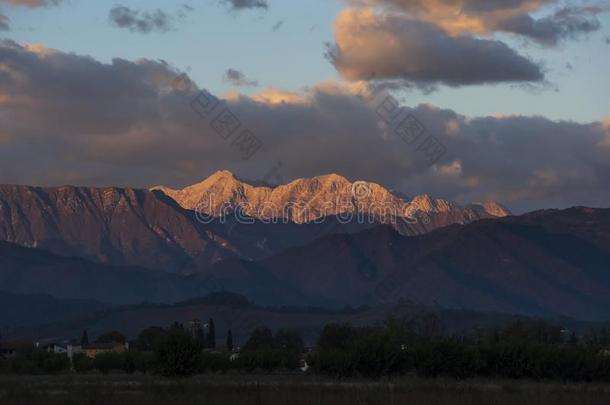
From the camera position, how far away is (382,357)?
102 m

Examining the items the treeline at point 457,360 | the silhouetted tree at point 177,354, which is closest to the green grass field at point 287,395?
the silhouetted tree at point 177,354

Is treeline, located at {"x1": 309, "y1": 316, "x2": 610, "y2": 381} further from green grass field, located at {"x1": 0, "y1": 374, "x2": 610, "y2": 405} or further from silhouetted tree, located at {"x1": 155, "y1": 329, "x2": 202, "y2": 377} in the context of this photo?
green grass field, located at {"x1": 0, "y1": 374, "x2": 610, "y2": 405}

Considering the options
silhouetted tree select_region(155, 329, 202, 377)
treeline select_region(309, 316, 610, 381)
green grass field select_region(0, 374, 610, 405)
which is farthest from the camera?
treeline select_region(309, 316, 610, 381)

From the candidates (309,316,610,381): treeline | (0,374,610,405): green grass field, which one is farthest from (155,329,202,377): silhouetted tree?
(0,374,610,405): green grass field

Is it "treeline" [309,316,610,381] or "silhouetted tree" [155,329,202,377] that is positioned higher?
"silhouetted tree" [155,329,202,377]

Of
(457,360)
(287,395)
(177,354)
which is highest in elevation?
(177,354)

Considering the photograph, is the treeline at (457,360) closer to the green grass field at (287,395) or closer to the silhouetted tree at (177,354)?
the silhouetted tree at (177,354)

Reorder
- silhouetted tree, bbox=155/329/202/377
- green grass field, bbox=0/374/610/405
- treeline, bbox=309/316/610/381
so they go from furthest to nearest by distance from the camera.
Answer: treeline, bbox=309/316/610/381, silhouetted tree, bbox=155/329/202/377, green grass field, bbox=0/374/610/405

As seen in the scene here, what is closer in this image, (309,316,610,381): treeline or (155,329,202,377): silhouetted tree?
(155,329,202,377): silhouetted tree

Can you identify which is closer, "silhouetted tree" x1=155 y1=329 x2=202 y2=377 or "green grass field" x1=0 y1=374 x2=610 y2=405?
"green grass field" x1=0 y1=374 x2=610 y2=405

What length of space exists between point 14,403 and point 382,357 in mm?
46640

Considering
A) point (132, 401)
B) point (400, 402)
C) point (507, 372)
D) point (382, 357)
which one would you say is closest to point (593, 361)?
point (507, 372)

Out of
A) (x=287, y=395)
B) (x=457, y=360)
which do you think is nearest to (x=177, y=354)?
(x=457, y=360)

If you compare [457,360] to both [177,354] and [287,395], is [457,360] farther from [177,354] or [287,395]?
[287,395]
